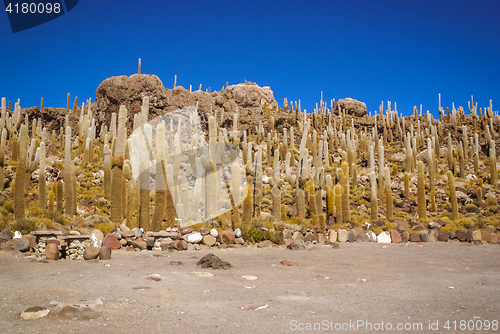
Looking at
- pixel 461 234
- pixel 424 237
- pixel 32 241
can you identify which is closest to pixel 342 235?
pixel 424 237

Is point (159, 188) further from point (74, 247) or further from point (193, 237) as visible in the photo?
point (74, 247)

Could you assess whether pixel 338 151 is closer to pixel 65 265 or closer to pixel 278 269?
pixel 278 269

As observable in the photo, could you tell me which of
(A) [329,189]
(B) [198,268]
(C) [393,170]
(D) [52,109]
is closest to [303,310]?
(B) [198,268]

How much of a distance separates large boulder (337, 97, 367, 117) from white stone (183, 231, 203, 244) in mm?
29393

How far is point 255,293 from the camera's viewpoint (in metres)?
5.95

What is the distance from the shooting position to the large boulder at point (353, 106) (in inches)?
1480

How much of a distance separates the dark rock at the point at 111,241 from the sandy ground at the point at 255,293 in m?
0.57

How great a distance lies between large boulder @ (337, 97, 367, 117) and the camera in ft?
123

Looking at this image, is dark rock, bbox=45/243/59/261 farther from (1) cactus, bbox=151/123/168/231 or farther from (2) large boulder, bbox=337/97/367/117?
(2) large boulder, bbox=337/97/367/117

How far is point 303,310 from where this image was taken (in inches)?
193

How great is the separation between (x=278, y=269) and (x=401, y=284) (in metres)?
2.54

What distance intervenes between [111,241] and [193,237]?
7.60 feet

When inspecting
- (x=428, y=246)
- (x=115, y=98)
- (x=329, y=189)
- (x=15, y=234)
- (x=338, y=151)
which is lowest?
(x=428, y=246)

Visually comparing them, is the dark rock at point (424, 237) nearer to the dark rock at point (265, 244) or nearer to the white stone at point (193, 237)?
the dark rock at point (265, 244)
